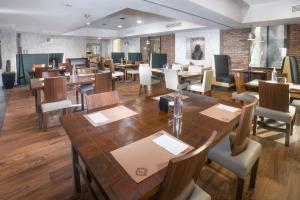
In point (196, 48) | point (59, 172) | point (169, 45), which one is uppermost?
point (169, 45)

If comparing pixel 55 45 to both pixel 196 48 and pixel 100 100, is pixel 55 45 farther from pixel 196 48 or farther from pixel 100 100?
pixel 100 100

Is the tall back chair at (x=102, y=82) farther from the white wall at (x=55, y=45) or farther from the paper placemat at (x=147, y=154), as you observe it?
the white wall at (x=55, y=45)

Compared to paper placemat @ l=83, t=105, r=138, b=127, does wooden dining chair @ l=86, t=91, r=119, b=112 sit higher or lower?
higher

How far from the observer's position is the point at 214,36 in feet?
23.1

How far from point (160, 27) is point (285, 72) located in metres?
5.14

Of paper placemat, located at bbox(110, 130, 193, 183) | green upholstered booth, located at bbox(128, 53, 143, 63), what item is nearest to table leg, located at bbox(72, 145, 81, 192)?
paper placemat, located at bbox(110, 130, 193, 183)

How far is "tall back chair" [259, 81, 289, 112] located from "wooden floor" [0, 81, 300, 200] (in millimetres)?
544

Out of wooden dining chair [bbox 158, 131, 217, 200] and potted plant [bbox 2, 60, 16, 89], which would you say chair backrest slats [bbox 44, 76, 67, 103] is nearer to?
wooden dining chair [bbox 158, 131, 217, 200]

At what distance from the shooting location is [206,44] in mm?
7352

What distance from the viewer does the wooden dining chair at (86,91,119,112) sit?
76.4 inches

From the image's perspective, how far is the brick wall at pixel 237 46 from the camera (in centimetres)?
639

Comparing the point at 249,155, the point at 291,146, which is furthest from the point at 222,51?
the point at 249,155

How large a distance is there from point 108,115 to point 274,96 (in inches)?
89.2

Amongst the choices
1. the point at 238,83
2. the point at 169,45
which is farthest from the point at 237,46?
the point at 238,83
